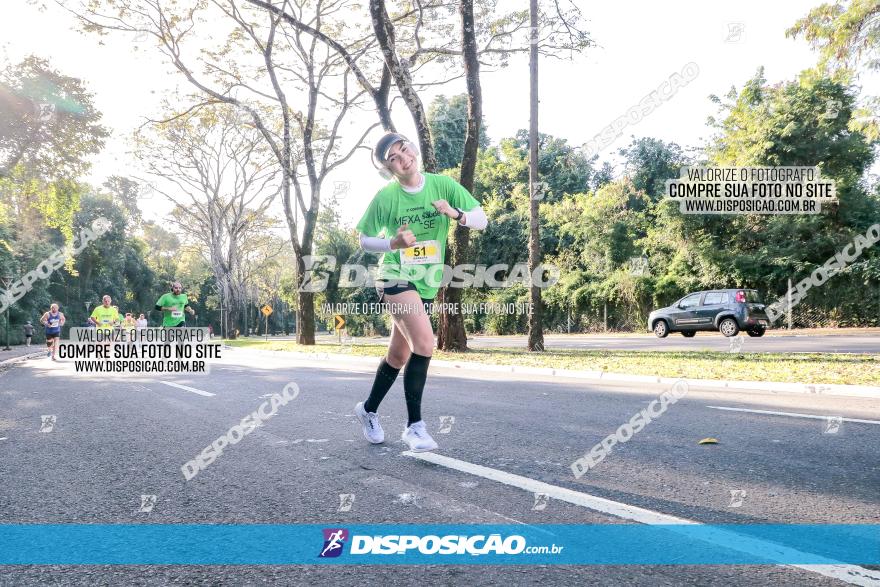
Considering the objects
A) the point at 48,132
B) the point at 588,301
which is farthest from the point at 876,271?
the point at 48,132

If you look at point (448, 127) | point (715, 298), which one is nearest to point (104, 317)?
point (715, 298)

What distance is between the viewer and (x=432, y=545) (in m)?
2.59

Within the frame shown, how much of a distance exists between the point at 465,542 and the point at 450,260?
45.7 ft

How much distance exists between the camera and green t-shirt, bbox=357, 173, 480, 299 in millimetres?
4305

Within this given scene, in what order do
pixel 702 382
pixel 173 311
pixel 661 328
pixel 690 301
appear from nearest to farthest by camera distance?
pixel 702 382 → pixel 173 311 → pixel 690 301 → pixel 661 328

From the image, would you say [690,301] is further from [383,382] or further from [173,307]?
[383,382]

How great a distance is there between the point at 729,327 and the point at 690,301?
1.97m

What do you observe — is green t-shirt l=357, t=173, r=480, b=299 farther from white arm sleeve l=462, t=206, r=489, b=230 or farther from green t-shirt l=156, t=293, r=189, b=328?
green t-shirt l=156, t=293, r=189, b=328

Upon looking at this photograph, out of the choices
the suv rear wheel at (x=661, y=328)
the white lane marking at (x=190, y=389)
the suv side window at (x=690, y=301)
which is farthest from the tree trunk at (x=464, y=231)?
the suv rear wheel at (x=661, y=328)

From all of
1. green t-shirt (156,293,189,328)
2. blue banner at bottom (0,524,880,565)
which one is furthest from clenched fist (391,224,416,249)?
green t-shirt (156,293,189,328)

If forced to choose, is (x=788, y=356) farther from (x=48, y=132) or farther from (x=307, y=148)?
(x=48, y=132)

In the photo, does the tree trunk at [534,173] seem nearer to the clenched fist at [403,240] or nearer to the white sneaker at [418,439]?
the white sneaker at [418,439]

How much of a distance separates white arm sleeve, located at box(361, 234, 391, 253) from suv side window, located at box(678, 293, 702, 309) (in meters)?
20.3

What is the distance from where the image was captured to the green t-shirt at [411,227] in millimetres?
4305
